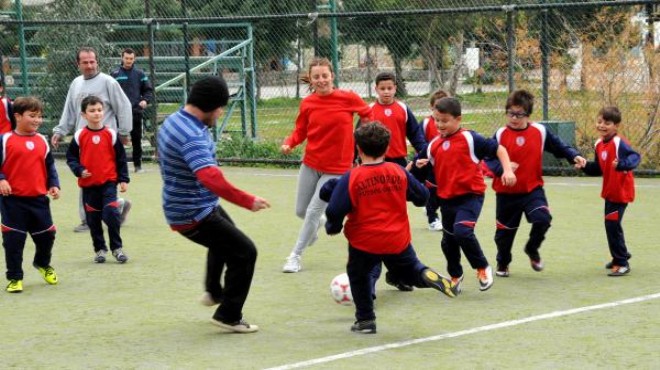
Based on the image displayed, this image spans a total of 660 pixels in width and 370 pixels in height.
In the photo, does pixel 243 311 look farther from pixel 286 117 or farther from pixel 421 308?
pixel 286 117

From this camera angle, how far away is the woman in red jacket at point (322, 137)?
9.50 metres

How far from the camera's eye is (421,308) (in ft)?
26.0

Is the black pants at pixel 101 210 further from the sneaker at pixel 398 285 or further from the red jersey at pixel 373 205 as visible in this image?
the red jersey at pixel 373 205

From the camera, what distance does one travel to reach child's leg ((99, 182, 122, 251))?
997 cm

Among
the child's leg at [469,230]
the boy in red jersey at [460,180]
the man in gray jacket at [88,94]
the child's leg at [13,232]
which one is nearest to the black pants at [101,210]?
the child's leg at [13,232]

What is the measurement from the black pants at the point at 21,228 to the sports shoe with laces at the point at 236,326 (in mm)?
2303

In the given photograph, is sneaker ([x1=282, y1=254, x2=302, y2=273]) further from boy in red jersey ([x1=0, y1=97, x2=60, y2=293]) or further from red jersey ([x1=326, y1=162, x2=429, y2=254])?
red jersey ([x1=326, y1=162, x2=429, y2=254])

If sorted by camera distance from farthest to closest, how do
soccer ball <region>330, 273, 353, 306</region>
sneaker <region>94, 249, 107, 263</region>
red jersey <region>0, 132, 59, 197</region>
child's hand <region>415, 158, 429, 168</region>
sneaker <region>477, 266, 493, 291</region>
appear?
sneaker <region>94, 249, 107, 263</region>
red jersey <region>0, 132, 59, 197</region>
child's hand <region>415, 158, 429, 168</region>
sneaker <region>477, 266, 493, 291</region>
soccer ball <region>330, 273, 353, 306</region>

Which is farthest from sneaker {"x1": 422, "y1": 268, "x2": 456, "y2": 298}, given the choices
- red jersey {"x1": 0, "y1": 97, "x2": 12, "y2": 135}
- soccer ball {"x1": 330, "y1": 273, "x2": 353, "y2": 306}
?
red jersey {"x1": 0, "y1": 97, "x2": 12, "y2": 135}

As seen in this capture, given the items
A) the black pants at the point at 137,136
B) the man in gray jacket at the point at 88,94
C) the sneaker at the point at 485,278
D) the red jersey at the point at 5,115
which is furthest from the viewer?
the black pants at the point at 137,136

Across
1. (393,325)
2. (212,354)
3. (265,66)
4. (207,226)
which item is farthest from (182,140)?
(265,66)

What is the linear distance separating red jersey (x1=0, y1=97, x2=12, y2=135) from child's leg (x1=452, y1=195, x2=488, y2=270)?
18.4 ft

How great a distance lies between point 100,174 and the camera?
32.9 ft

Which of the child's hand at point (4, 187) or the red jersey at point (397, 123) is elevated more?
the red jersey at point (397, 123)
